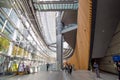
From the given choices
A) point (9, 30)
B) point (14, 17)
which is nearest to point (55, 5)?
point (14, 17)

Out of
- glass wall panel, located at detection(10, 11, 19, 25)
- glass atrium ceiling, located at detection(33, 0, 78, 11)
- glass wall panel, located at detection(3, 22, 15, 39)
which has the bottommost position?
glass wall panel, located at detection(3, 22, 15, 39)

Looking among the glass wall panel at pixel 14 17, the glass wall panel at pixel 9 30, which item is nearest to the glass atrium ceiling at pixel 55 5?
the glass wall panel at pixel 14 17

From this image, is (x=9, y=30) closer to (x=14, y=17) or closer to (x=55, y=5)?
(x=14, y=17)

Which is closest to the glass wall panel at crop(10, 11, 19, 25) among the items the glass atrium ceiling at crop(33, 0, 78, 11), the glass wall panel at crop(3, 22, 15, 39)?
the glass wall panel at crop(3, 22, 15, 39)

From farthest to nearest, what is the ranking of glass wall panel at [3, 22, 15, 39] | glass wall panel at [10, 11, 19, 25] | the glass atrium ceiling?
the glass atrium ceiling, glass wall panel at [10, 11, 19, 25], glass wall panel at [3, 22, 15, 39]

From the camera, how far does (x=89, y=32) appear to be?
61.5 feet

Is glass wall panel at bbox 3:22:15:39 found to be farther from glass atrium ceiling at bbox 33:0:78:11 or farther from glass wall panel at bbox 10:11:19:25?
glass atrium ceiling at bbox 33:0:78:11

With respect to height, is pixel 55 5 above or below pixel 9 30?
above

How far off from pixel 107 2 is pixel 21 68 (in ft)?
Result: 43.3

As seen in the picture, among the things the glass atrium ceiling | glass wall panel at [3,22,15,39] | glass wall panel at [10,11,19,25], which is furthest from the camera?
the glass atrium ceiling

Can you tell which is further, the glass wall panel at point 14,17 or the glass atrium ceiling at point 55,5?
the glass atrium ceiling at point 55,5

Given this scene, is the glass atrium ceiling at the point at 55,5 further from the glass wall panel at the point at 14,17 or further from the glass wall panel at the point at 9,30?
the glass wall panel at the point at 9,30

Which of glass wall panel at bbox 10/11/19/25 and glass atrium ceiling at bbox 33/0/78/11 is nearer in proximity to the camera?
glass wall panel at bbox 10/11/19/25

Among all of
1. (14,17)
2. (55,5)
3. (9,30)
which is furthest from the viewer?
(55,5)
